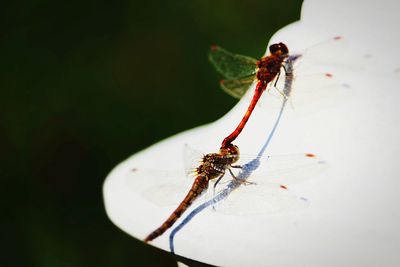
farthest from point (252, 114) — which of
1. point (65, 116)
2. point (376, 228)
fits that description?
point (65, 116)

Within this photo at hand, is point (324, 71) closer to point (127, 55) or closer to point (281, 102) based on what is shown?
point (281, 102)

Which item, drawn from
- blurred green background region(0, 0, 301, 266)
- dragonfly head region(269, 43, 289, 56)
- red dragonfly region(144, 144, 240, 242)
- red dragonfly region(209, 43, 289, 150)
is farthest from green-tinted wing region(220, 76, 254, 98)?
blurred green background region(0, 0, 301, 266)

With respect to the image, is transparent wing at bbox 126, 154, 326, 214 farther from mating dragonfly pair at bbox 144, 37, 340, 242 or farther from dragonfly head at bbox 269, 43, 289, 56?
dragonfly head at bbox 269, 43, 289, 56

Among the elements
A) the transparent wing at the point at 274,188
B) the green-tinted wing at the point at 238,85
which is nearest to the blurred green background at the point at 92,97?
the green-tinted wing at the point at 238,85

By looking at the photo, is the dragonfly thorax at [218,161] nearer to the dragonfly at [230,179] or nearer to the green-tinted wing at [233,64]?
the dragonfly at [230,179]

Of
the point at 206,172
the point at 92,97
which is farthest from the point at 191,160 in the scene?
the point at 92,97

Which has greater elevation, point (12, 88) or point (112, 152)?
point (12, 88)
